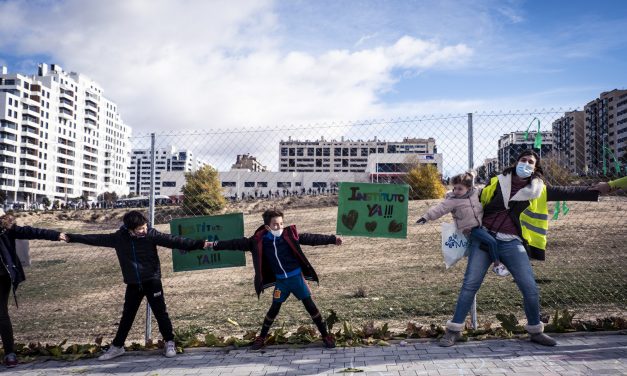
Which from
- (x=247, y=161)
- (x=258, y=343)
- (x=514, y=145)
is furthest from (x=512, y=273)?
(x=247, y=161)

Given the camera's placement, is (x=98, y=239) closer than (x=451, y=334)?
No

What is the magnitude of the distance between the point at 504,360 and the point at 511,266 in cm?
88

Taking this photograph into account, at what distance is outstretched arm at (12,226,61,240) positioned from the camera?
4.93 meters

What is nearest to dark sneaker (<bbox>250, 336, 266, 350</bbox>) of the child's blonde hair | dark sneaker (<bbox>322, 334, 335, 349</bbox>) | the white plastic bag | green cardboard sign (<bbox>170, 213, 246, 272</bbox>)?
dark sneaker (<bbox>322, 334, 335, 349</bbox>)

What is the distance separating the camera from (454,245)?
4.98 m

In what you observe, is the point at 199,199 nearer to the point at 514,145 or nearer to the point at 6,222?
the point at 6,222

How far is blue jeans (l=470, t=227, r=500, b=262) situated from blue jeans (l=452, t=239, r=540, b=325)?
65 millimetres

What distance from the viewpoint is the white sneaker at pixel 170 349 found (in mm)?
4922

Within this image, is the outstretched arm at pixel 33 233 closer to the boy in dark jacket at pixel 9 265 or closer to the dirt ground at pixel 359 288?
the boy in dark jacket at pixel 9 265

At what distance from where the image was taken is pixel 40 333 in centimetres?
754

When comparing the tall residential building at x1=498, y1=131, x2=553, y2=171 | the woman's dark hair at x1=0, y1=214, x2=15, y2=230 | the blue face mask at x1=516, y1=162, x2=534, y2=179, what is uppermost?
the tall residential building at x1=498, y1=131, x2=553, y2=171

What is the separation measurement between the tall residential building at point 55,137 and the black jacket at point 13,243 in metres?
77.4

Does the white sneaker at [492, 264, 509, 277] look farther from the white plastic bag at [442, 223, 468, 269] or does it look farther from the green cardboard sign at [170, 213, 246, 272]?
the green cardboard sign at [170, 213, 246, 272]

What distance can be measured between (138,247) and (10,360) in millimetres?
1692
